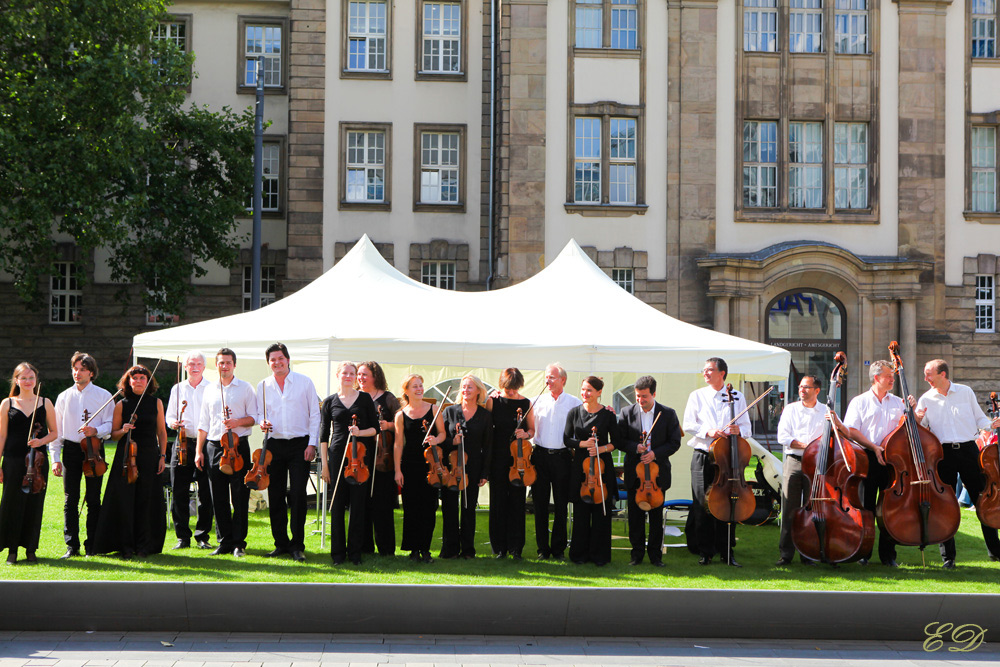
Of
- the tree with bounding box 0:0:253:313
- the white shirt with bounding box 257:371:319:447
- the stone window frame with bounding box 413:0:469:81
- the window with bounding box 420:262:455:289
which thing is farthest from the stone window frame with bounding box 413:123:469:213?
the white shirt with bounding box 257:371:319:447

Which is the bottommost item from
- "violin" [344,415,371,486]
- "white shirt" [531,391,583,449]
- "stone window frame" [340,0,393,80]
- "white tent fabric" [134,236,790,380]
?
"violin" [344,415,371,486]

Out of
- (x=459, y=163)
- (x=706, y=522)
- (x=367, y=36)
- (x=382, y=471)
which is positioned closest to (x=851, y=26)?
(x=459, y=163)

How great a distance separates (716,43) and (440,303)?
15213mm

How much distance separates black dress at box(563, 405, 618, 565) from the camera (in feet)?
30.7

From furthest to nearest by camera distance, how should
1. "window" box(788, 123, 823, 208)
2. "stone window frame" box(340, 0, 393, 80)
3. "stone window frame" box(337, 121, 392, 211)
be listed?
"stone window frame" box(340, 0, 393, 80) < "stone window frame" box(337, 121, 392, 211) < "window" box(788, 123, 823, 208)

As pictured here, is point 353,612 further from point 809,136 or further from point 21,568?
point 809,136

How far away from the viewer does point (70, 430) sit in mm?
9070

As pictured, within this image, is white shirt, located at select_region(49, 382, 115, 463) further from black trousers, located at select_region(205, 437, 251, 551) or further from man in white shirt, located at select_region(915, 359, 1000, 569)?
man in white shirt, located at select_region(915, 359, 1000, 569)

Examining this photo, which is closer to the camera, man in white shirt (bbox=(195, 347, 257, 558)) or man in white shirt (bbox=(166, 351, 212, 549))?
man in white shirt (bbox=(195, 347, 257, 558))

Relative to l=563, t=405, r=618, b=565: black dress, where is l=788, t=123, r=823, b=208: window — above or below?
above

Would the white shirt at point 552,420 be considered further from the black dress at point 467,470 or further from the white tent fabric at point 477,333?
the white tent fabric at point 477,333

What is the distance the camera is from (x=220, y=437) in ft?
30.7

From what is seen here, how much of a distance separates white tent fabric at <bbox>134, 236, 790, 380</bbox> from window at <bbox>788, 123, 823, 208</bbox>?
1356 centimetres

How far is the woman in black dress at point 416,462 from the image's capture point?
940 centimetres
